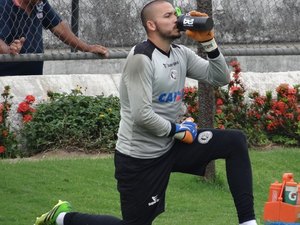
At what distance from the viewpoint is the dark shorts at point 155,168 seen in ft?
24.7

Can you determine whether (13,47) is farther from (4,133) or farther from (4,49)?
(4,133)

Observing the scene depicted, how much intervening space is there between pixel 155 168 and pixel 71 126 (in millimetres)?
3585

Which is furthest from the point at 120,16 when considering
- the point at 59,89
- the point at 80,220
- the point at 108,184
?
the point at 80,220

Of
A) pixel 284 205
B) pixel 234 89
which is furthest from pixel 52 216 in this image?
pixel 234 89

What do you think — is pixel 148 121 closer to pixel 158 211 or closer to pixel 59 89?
pixel 158 211

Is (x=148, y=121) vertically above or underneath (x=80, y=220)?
above

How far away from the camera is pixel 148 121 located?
24.0ft

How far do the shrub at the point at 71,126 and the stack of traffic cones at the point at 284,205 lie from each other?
357cm

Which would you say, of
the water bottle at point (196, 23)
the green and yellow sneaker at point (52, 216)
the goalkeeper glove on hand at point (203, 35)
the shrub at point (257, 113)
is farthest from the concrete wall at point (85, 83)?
the water bottle at point (196, 23)

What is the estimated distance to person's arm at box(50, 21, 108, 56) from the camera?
949cm

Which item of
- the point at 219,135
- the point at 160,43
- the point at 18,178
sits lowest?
the point at 18,178

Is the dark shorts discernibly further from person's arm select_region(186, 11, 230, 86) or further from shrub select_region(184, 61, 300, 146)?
shrub select_region(184, 61, 300, 146)

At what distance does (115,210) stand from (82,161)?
1.44 meters

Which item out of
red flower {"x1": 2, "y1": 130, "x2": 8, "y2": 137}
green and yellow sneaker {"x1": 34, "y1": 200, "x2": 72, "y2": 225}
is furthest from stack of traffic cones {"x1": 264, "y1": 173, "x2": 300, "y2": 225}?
red flower {"x1": 2, "y1": 130, "x2": 8, "y2": 137}
